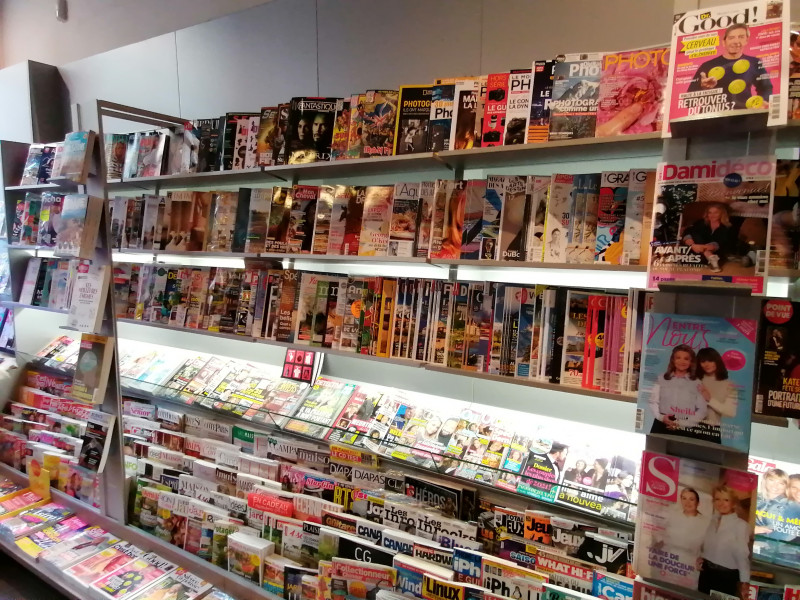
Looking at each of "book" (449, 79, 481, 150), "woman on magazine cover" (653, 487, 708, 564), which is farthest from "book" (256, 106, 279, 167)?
"woman on magazine cover" (653, 487, 708, 564)

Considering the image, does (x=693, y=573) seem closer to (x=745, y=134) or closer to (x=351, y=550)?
(x=745, y=134)

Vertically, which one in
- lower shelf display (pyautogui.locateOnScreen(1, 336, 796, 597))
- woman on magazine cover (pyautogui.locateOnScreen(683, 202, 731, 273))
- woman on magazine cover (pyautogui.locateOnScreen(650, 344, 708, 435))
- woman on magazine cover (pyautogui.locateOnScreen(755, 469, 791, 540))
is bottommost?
lower shelf display (pyautogui.locateOnScreen(1, 336, 796, 597))

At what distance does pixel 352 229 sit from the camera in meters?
2.34

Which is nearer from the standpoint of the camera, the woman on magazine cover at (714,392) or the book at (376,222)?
the woman on magazine cover at (714,392)

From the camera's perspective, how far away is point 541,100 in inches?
70.4

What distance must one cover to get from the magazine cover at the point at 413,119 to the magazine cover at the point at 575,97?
0.52 metres

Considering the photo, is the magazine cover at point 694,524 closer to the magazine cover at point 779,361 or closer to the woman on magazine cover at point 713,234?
the magazine cover at point 779,361

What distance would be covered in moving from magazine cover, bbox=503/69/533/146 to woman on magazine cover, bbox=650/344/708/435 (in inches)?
37.2

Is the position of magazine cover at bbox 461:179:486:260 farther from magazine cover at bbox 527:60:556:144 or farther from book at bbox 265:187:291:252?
book at bbox 265:187:291:252

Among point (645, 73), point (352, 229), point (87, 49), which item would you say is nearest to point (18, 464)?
point (352, 229)

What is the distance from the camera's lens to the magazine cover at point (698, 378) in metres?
1.23

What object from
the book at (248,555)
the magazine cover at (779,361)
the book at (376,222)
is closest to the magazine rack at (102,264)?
the book at (248,555)

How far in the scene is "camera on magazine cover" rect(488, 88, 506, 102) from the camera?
1.88 m

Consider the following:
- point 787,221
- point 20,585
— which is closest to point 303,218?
point 787,221
